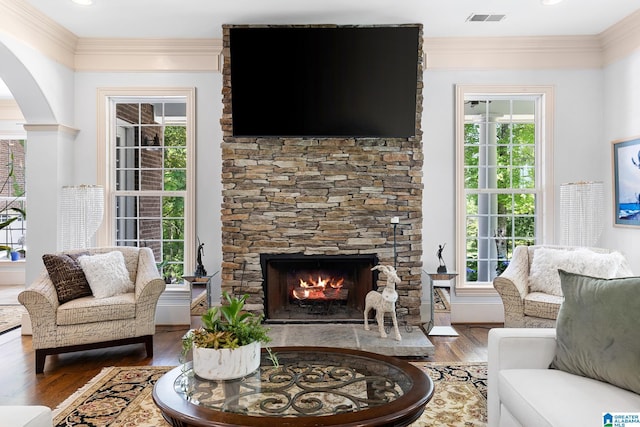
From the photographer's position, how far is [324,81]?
4.28 metres

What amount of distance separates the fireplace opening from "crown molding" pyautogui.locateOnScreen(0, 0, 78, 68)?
9.27ft

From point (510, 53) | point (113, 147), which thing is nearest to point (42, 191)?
point (113, 147)

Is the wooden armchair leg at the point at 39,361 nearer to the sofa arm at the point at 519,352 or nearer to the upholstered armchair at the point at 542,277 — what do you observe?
the sofa arm at the point at 519,352

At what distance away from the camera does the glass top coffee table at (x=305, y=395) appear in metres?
1.61

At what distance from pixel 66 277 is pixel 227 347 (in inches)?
92.0

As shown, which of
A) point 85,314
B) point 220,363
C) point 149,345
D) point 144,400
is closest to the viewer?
point 220,363

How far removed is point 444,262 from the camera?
15.6 feet

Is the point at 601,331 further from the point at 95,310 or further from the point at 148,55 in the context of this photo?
the point at 148,55

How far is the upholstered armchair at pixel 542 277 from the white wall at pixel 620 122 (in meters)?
0.73

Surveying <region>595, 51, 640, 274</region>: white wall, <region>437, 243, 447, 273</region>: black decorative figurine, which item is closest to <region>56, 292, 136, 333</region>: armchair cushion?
<region>437, 243, 447, 273</region>: black decorative figurine

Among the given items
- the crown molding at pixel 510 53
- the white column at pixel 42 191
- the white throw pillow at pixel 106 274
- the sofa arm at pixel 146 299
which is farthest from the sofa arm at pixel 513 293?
the white column at pixel 42 191

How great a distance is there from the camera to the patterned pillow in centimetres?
365

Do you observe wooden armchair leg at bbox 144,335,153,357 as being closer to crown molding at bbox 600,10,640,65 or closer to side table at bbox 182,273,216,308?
side table at bbox 182,273,216,308

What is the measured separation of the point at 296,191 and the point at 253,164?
0.47 m
